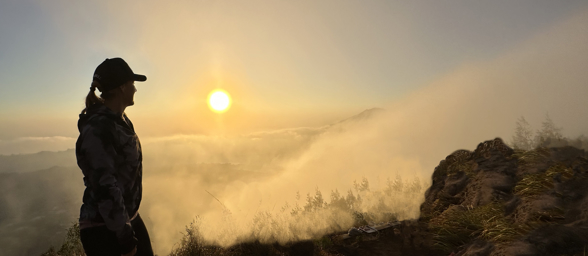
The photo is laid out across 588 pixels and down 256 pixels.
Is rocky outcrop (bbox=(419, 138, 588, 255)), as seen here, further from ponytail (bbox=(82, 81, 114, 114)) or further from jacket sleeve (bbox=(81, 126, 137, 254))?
ponytail (bbox=(82, 81, 114, 114))

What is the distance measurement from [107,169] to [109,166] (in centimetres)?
3

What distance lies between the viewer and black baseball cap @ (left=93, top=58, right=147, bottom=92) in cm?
258

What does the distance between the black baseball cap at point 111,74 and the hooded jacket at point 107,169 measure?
0.22 meters

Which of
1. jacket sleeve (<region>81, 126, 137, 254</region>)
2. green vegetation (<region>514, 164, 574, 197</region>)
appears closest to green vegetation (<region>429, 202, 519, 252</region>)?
green vegetation (<region>514, 164, 574, 197</region>)

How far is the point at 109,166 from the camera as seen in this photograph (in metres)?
2.23

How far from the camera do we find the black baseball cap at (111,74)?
258 centimetres

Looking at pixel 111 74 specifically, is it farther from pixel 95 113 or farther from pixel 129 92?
pixel 95 113

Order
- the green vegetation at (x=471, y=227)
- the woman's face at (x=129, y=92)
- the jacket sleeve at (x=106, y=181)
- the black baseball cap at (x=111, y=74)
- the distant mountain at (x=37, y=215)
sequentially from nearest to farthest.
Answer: the jacket sleeve at (x=106, y=181) < the black baseball cap at (x=111, y=74) < the woman's face at (x=129, y=92) < the green vegetation at (x=471, y=227) < the distant mountain at (x=37, y=215)

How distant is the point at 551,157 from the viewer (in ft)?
22.6

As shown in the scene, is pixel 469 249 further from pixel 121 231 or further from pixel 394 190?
pixel 394 190

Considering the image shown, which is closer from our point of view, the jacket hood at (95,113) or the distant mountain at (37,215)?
the jacket hood at (95,113)

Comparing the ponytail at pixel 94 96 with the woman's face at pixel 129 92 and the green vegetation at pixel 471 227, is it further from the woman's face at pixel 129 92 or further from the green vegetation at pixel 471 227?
the green vegetation at pixel 471 227

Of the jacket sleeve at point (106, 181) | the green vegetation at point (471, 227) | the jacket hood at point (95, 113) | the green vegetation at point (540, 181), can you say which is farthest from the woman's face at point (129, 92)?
the green vegetation at point (540, 181)

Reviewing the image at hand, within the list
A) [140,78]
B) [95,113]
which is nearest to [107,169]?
[95,113]
